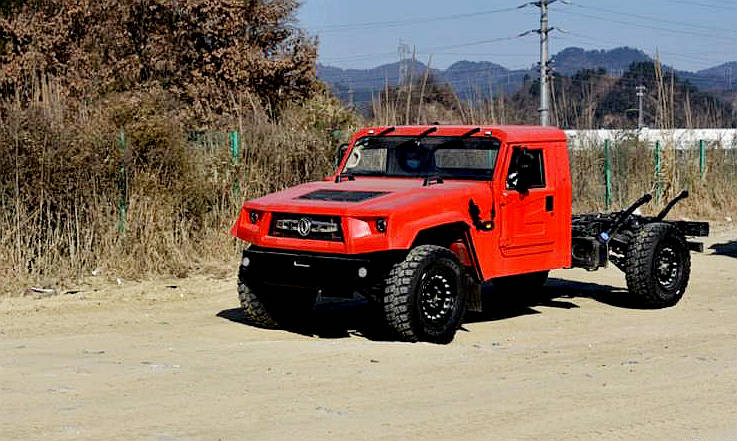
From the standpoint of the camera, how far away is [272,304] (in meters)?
11.4

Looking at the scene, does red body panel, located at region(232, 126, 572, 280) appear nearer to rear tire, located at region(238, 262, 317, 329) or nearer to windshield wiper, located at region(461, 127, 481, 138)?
windshield wiper, located at region(461, 127, 481, 138)

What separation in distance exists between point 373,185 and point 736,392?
13.6 feet

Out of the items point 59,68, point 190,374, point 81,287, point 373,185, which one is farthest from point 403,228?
point 59,68

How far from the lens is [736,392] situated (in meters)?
8.50

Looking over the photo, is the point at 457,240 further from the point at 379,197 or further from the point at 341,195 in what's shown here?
the point at 341,195

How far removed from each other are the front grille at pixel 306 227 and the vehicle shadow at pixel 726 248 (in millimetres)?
9589

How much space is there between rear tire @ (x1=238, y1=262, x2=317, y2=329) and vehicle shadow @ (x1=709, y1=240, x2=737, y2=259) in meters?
8.84

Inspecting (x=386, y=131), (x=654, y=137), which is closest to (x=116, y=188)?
(x=386, y=131)

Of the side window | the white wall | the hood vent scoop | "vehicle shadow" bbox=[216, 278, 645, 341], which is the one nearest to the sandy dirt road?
"vehicle shadow" bbox=[216, 278, 645, 341]

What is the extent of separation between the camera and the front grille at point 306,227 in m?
10.4

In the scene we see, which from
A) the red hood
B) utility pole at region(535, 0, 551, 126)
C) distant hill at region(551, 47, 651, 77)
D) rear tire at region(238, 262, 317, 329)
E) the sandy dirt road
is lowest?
the sandy dirt road

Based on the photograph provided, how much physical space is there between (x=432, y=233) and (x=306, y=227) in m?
1.16

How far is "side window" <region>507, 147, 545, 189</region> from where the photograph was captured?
1141 cm

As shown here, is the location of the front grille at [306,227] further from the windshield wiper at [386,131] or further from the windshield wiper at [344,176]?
the windshield wiper at [386,131]
